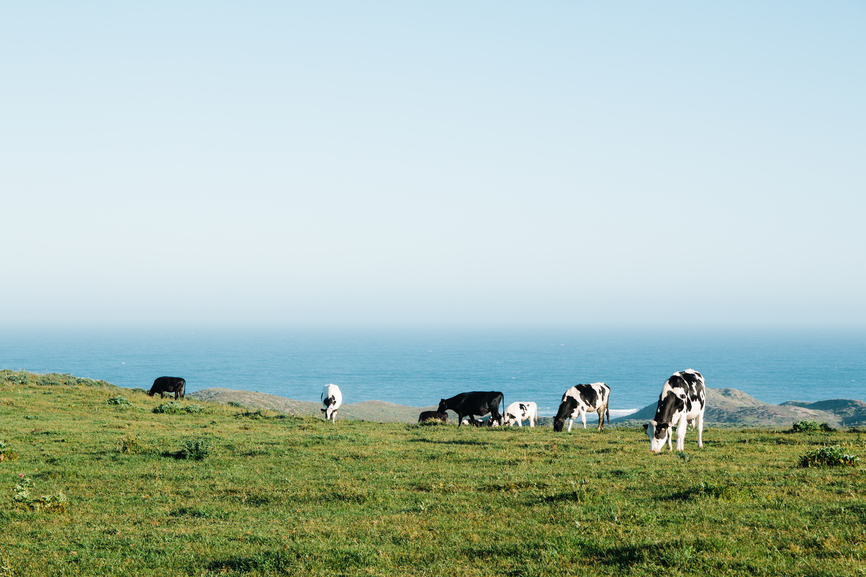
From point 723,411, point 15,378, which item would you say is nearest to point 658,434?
point 15,378

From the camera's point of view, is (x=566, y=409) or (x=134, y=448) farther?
(x=566, y=409)

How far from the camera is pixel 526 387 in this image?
15638 cm

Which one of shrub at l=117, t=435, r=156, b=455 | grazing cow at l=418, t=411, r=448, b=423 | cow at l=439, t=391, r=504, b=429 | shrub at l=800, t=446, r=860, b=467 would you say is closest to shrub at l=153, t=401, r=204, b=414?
grazing cow at l=418, t=411, r=448, b=423

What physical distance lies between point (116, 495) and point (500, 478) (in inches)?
368

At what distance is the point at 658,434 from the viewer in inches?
794

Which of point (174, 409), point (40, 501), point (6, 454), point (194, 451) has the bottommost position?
point (174, 409)

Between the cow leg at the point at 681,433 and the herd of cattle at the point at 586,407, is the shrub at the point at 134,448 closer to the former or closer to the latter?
the herd of cattle at the point at 586,407

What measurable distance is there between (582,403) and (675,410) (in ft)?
33.5

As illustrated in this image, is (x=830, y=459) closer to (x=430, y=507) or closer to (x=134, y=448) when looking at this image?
(x=430, y=507)

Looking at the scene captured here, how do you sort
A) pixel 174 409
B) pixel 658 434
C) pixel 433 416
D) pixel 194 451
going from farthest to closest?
pixel 433 416 < pixel 174 409 < pixel 194 451 < pixel 658 434

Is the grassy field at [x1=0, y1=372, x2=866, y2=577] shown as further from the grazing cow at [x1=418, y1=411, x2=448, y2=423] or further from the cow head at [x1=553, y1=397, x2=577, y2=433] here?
the grazing cow at [x1=418, y1=411, x2=448, y2=423]

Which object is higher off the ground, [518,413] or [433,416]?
[433,416]

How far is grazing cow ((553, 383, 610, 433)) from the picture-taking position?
30016 mm

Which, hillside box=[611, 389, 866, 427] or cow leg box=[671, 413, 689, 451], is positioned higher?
cow leg box=[671, 413, 689, 451]
